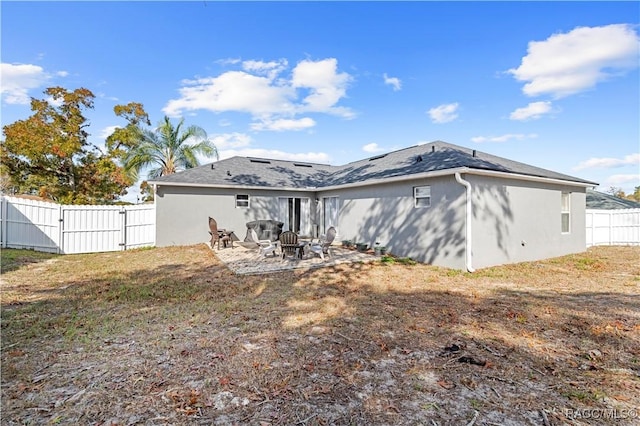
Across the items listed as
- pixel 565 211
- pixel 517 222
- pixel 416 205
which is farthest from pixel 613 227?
pixel 416 205

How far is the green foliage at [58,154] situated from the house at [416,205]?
34.4ft

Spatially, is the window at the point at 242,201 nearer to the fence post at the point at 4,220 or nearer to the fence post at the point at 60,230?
the fence post at the point at 60,230

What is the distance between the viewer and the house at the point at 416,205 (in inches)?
357

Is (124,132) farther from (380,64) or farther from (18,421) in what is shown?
(18,421)

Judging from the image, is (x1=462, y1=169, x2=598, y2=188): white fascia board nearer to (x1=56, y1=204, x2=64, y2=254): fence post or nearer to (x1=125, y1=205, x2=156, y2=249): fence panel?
(x1=125, y1=205, x2=156, y2=249): fence panel

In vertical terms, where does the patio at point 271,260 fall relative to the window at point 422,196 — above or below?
below

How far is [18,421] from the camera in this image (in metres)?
2.44

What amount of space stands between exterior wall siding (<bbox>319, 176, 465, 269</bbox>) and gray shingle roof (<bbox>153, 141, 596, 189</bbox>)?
1.98 feet

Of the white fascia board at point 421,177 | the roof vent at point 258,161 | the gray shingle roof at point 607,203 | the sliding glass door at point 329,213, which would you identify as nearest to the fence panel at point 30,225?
the white fascia board at point 421,177

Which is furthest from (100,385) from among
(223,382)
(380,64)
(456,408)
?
(380,64)

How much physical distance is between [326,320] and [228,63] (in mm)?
13120

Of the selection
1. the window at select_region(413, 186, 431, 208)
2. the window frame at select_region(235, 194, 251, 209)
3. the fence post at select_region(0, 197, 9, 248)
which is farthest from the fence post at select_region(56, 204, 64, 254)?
the window at select_region(413, 186, 431, 208)

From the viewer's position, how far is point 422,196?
1013 cm

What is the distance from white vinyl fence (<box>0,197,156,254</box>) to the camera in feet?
37.1
